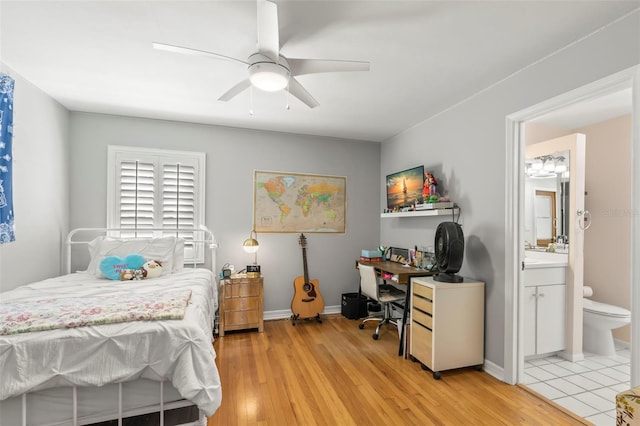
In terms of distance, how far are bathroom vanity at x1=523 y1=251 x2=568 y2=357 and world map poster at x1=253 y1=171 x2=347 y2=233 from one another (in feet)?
7.58

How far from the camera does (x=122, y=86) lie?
2.61m

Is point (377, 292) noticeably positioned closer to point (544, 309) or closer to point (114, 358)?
point (544, 309)

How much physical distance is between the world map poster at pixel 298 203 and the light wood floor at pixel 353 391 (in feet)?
4.98

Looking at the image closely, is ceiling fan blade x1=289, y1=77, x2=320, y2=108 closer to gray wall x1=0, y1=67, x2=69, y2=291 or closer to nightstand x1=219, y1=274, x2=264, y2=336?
nightstand x1=219, y1=274, x2=264, y2=336

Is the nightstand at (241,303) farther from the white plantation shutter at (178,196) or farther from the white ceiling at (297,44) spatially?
the white ceiling at (297,44)

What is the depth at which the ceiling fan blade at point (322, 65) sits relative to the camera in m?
1.70

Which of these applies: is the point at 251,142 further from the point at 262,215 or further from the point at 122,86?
the point at 122,86

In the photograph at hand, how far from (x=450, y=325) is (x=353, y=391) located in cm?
99

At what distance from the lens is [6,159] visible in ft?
7.05

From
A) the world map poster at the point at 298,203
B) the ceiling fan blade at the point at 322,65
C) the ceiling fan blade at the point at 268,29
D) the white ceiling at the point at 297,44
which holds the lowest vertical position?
the world map poster at the point at 298,203

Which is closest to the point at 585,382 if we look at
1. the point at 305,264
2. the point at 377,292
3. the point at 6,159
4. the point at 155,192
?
the point at 377,292

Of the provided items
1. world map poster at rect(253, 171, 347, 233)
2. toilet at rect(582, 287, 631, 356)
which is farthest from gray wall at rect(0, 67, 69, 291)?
toilet at rect(582, 287, 631, 356)

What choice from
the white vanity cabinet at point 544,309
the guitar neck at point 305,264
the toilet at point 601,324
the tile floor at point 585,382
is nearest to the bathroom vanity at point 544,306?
the white vanity cabinet at point 544,309

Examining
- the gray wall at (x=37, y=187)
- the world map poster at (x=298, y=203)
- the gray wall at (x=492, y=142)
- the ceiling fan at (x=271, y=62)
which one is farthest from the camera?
the world map poster at (x=298, y=203)
